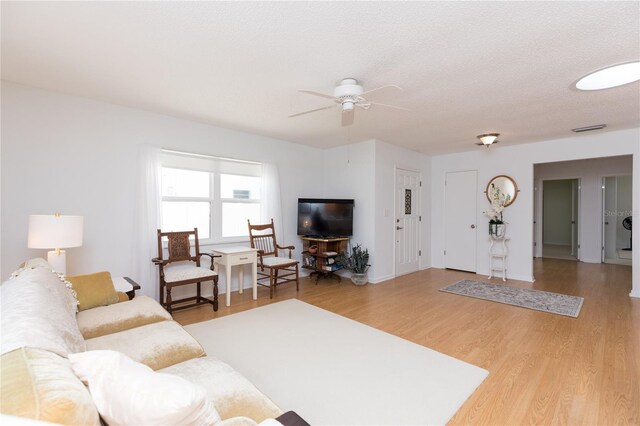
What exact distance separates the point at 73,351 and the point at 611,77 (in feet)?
13.8

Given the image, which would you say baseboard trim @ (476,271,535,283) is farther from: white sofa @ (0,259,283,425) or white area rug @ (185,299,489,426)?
white sofa @ (0,259,283,425)

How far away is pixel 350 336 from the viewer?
2.87 meters

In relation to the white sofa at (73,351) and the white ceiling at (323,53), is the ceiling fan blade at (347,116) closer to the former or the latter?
the white ceiling at (323,53)

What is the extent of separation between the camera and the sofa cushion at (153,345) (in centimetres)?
162

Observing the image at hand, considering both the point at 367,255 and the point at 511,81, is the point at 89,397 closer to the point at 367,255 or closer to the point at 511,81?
the point at 511,81

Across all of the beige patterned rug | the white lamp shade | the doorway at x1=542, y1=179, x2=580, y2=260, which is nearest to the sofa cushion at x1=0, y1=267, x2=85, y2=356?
the white lamp shade

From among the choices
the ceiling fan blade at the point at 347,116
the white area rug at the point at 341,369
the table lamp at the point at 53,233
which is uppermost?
the ceiling fan blade at the point at 347,116

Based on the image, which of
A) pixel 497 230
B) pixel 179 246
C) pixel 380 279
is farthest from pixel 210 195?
pixel 497 230

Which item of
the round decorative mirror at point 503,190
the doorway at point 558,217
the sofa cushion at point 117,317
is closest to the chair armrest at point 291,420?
the sofa cushion at point 117,317

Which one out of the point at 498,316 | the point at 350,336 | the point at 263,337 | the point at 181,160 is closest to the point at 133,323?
the point at 263,337

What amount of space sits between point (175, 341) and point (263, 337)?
1.21m

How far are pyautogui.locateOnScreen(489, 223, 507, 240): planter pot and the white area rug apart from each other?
11.4 feet

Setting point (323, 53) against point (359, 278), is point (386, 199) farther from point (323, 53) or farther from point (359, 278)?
point (323, 53)

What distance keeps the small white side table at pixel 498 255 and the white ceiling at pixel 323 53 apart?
243 cm
